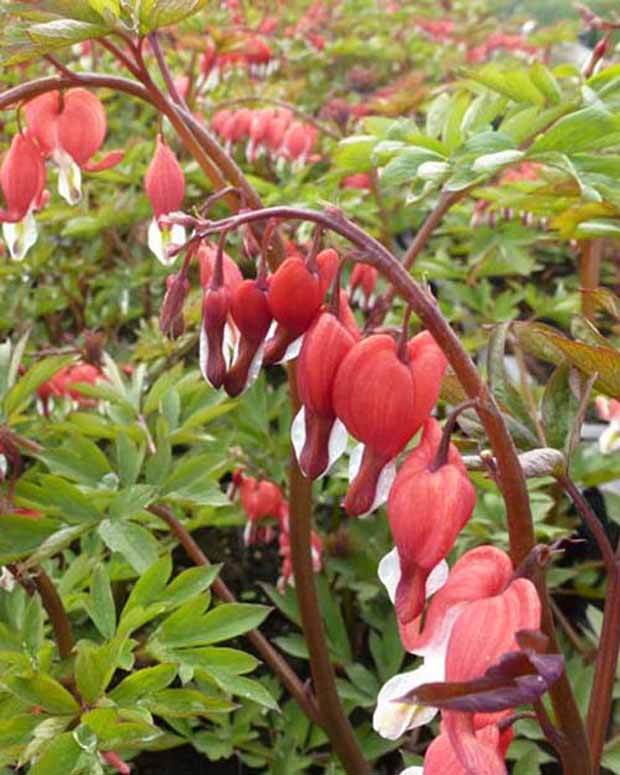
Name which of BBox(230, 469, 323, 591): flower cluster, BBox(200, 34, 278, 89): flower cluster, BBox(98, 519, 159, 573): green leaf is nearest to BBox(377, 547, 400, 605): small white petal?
BBox(98, 519, 159, 573): green leaf

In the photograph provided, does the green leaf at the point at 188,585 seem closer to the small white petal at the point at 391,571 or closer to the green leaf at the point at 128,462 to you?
the green leaf at the point at 128,462

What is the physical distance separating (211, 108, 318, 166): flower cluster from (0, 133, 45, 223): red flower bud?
1200 millimetres

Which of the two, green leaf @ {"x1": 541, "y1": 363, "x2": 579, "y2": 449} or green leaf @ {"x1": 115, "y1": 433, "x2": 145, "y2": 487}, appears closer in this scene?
green leaf @ {"x1": 541, "y1": 363, "x2": 579, "y2": 449}

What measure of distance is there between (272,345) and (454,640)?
22 centimetres

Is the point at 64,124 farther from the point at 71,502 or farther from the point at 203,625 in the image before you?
the point at 203,625

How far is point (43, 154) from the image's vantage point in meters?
0.91

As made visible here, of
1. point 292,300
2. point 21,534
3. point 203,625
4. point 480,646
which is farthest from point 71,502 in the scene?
point 480,646

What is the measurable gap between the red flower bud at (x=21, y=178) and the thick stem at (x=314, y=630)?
32 cm

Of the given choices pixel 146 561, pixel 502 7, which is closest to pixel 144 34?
pixel 146 561

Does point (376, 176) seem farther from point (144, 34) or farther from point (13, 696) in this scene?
point (13, 696)

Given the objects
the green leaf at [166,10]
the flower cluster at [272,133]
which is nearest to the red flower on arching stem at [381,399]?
the green leaf at [166,10]

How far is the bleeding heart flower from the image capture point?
2.79ft

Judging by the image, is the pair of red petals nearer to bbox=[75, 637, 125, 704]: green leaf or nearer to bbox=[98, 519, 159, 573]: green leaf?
bbox=[98, 519, 159, 573]: green leaf

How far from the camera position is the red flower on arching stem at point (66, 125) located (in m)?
0.91
